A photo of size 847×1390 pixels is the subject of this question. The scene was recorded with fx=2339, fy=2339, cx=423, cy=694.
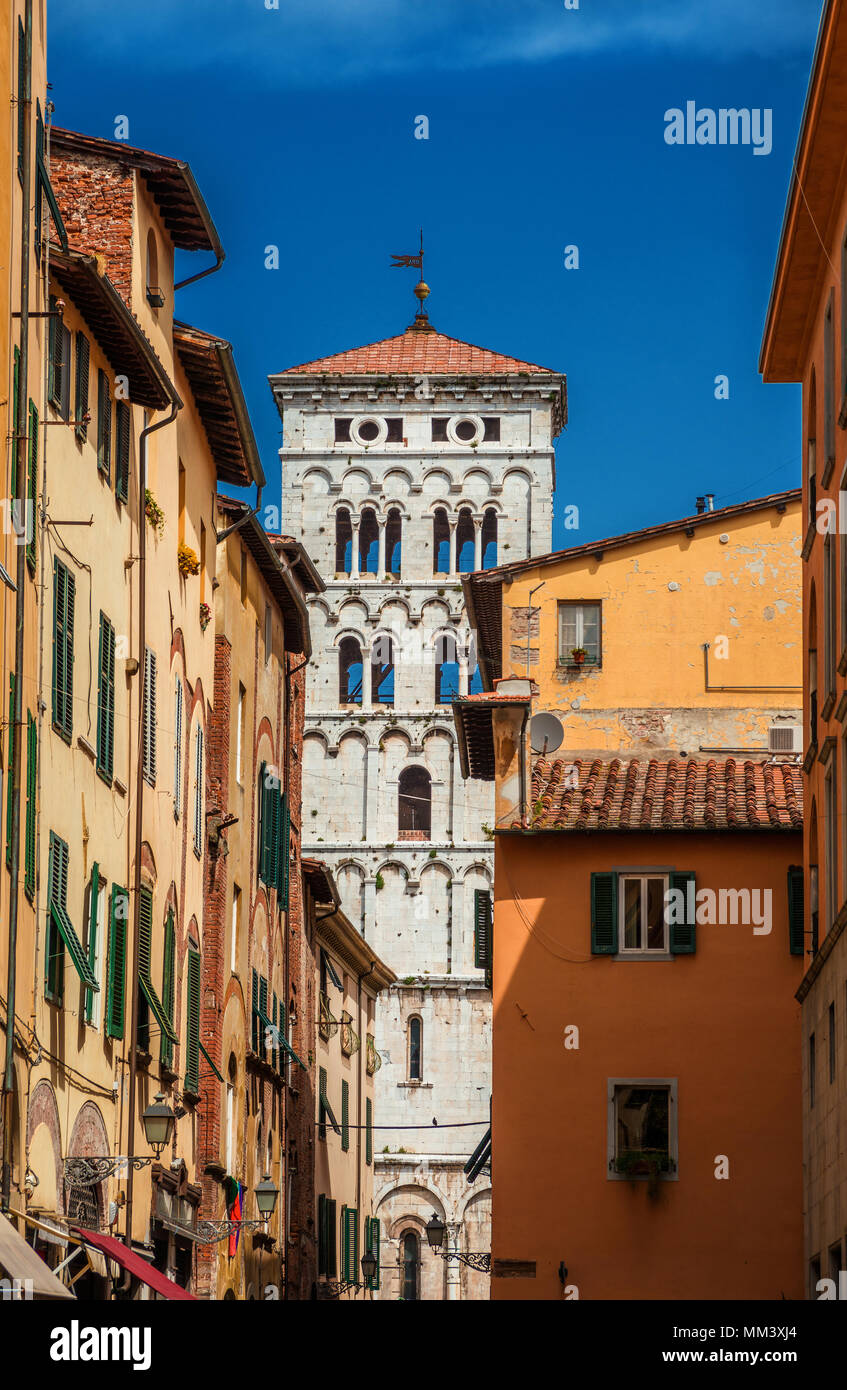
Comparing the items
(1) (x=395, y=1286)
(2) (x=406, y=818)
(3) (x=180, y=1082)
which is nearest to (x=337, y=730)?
(2) (x=406, y=818)

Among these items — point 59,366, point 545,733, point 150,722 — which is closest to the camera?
point 59,366

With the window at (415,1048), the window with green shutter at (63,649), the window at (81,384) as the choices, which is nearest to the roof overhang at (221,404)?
the window at (81,384)

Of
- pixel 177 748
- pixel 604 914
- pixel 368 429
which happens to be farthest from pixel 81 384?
pixel 368 429

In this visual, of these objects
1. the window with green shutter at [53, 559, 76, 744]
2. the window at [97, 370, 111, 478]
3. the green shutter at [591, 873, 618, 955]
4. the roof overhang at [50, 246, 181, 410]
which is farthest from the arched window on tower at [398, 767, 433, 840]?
the window with green shutter at [53, 559, 76, 744]

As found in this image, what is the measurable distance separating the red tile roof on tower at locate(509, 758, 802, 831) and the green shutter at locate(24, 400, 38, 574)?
13310mm

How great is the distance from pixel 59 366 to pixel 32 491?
227 cm

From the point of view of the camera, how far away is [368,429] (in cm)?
7706

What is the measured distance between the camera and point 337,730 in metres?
74.2

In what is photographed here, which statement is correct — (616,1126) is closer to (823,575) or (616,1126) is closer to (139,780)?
(139,780)

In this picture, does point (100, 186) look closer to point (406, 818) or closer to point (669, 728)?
point (669, 728)

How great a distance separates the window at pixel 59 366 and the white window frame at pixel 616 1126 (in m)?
13.6

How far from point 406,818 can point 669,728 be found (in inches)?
1530

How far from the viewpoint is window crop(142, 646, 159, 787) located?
90.1 feet
